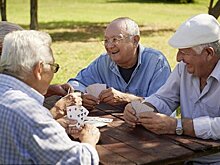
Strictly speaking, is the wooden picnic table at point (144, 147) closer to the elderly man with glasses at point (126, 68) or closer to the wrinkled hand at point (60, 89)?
the elderly man with glasses at point (126, 68)

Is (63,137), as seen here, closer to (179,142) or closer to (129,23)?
(179,142)

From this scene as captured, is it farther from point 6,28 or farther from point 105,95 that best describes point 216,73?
point 6,28

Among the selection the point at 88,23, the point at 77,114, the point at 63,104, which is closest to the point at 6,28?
the point at 63,104

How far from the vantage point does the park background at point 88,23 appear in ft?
38.8

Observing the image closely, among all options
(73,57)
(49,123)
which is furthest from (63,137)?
(73,57)

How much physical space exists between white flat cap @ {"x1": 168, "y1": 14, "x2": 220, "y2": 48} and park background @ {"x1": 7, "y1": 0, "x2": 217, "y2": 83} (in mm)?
5963

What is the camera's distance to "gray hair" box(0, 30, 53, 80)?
229cm

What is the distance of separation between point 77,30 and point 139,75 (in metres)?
12.9

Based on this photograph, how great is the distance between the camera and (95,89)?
380 centimetres

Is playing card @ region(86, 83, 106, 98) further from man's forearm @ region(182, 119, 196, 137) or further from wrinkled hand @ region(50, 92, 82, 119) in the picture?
man's forearm @ region(182, 119, 196, 137)

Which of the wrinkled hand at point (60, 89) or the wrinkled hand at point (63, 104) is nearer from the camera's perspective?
the wrinkled hand at point (63, 104)

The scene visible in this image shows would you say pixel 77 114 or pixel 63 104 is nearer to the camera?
pixel 77 114

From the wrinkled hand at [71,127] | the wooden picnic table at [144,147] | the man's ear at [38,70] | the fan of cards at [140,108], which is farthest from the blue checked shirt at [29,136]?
the fan of cards at [140,108]

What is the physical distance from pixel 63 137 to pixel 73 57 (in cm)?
951
